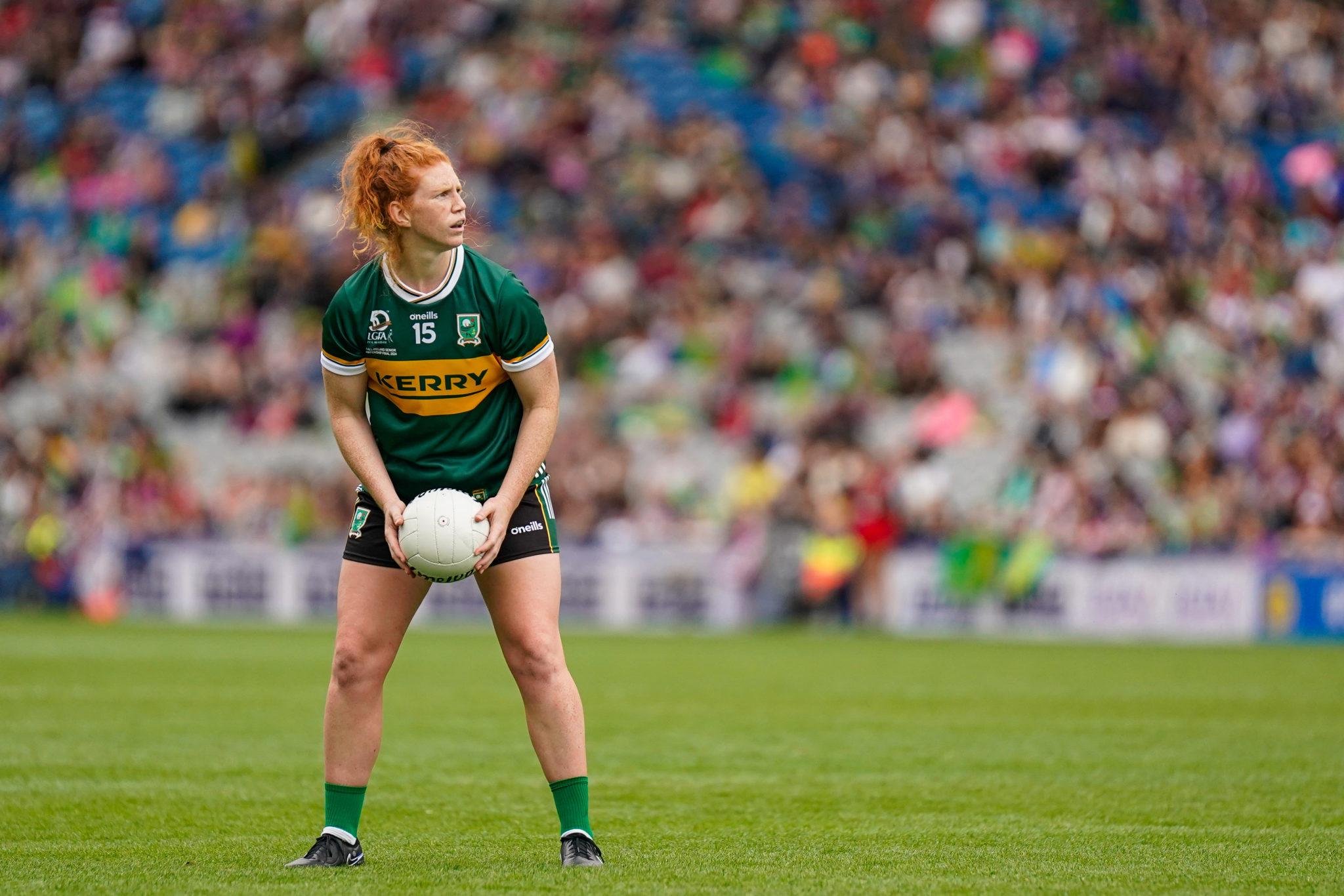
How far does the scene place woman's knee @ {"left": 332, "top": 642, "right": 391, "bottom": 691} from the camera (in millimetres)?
5902

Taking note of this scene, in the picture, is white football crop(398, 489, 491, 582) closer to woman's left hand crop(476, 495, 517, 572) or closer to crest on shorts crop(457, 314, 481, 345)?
woman's left hand crop(476, 495, 517, 572)

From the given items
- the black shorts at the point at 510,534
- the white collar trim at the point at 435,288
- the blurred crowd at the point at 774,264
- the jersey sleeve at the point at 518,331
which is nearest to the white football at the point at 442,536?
the black shorts at the point at 510,534

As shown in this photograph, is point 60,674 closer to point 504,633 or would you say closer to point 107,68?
point 504,633

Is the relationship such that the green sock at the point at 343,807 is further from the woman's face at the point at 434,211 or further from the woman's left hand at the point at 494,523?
the woman's face at the point at 434,211

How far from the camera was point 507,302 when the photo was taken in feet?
19.2

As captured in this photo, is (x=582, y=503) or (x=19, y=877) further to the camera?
(x=582, y=503)

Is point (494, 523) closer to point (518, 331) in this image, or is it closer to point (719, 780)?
point (518, 331)

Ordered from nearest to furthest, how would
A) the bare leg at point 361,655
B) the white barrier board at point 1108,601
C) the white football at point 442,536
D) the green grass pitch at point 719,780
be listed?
the white football at point 442,536 → the green grass pitch at point 719,780 → the bare leg at point 361,655 → the white barrier board at point 1108,601

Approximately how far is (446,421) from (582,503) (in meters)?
17.0

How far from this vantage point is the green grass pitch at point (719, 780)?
5789mm

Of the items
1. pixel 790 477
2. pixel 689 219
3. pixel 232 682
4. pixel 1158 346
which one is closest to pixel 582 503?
pixel 790 477

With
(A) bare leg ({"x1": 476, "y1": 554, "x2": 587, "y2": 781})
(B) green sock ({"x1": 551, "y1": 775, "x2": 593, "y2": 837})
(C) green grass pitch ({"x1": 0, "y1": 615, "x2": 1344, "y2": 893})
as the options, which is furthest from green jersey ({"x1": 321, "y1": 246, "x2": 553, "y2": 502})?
(C) green grass pitch ({"x1": 0, "y1": 615, "x2": 1344, "y2": 893})

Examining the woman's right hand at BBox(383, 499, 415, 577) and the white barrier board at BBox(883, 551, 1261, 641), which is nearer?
→ the woman's right hand at BBox(383, 499, 415, 577)

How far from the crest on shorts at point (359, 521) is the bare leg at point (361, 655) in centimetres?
9
